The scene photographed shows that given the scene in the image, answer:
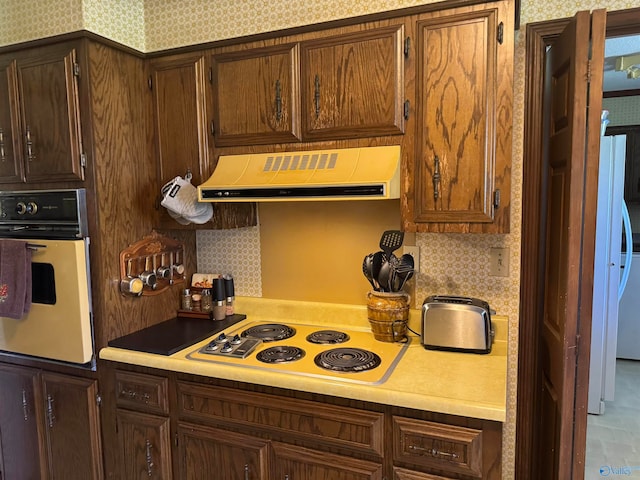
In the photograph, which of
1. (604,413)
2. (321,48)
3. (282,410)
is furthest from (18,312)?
(604,413)

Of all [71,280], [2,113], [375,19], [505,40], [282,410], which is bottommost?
[282,410]

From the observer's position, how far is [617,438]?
268 centimetres

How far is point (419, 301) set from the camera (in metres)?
1.98

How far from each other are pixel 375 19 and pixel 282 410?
58.8 inches

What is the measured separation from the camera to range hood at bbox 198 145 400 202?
155 cm

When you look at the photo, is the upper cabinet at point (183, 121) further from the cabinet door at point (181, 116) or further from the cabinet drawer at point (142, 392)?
the cabinet drawer at point (142, 392)

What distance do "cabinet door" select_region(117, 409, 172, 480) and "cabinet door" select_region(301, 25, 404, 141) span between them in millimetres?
1346

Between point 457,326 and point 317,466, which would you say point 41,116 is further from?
point 457,326

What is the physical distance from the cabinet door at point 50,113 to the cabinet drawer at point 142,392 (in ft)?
2.88

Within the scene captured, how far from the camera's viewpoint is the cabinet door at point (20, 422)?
80.8 inches

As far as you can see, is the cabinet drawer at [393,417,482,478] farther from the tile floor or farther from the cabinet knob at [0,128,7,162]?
the cabinet knob at [0,128,7,162]

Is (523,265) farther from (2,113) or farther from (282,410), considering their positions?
(2,113)

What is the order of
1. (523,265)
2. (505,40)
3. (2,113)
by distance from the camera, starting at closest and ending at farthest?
1. (505,40)
2. (523,265)
3. (2,113)

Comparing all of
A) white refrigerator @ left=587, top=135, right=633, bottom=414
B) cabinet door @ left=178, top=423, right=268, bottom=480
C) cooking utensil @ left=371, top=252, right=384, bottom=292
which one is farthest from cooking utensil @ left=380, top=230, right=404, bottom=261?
white refrigerator @ left=587, top=135, right=633, bottom=414
